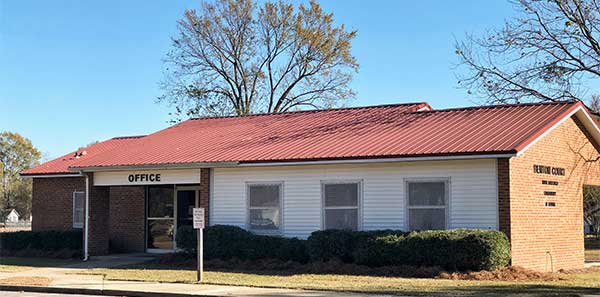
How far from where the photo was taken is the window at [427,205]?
19.6 metres

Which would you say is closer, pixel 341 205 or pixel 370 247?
pixel 370 247

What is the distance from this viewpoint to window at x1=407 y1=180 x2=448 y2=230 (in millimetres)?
19641

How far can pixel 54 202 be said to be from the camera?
29094 mm

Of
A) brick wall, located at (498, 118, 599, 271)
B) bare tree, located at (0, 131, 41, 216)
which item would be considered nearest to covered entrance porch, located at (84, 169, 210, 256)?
brick wall, located at (498, 118, 599, 271)

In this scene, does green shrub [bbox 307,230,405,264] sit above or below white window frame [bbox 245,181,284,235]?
below

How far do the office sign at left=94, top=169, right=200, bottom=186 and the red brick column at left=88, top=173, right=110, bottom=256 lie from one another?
44cm

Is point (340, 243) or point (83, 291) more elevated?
point (340, 243)

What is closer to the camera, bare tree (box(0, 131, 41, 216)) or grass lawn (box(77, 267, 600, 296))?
grass lawn (box(77, 267, 600, 296))

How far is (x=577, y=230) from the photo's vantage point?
73.8ft

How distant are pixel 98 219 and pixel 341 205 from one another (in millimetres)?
8768

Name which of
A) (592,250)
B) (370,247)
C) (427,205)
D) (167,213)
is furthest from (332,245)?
(592,250)

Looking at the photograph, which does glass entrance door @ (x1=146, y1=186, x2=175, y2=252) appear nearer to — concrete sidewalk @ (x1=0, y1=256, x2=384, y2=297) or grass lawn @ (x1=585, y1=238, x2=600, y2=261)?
concrete sidewalk @ (x1=0, y1=256, x2=384, y2=297)

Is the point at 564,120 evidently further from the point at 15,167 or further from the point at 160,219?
the point at 15,167

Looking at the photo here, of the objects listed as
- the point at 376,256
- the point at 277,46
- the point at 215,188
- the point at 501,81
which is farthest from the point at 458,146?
the point at 277,46
